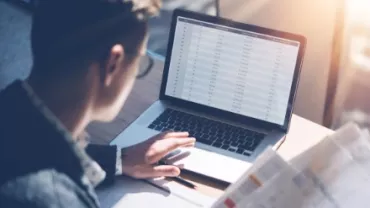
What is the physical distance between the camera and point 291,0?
1.14 metres

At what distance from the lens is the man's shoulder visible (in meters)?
0.70

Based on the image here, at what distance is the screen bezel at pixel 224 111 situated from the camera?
→ 970mm

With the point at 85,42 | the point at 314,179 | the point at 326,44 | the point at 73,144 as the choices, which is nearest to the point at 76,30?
the point at 85,42

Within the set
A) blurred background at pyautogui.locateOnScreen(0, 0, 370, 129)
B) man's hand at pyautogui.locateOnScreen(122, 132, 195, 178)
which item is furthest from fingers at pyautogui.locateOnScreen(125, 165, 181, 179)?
blurred background at pyautogui.locateOnScreen(0, 0, 370, 129)

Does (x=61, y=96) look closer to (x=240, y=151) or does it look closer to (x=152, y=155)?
(x=152, y=155)

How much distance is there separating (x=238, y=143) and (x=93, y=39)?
33cm

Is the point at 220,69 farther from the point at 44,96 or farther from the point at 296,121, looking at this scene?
the point at 44,96

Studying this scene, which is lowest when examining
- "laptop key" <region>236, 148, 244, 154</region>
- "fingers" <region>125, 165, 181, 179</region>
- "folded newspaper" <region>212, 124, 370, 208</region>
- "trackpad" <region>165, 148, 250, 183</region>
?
"fingers" <region>125, 165, 181, 179</region>

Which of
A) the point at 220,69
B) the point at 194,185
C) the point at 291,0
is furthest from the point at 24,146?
the point at 291,0

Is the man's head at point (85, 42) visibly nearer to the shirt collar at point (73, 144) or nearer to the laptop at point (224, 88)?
the shirt collar at point (73, 144)

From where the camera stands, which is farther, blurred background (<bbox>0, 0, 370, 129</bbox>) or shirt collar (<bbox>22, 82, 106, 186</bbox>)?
blurred background (<bbox>0, 0, 370, 129</bbox>)

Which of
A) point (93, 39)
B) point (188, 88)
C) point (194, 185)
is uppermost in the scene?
point (93, 39)

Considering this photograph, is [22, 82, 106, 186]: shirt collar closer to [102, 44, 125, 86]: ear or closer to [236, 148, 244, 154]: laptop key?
[102, 44, 125, 86]: ear

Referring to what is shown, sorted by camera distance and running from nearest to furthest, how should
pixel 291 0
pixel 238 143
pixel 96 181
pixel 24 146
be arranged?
pixel 24 146 < pixel 96 181 < pixel 238 143 < pixel 291 0
